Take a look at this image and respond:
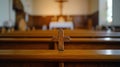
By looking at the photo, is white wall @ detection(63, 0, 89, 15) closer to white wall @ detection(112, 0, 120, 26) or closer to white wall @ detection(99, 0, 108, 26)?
white wall @ detection(99, 0, 108, 26)

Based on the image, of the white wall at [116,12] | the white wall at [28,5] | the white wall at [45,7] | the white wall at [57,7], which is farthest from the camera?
the white wall at [45,7]

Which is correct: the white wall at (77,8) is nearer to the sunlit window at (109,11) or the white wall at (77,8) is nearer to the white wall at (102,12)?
the white wall at (102,12)

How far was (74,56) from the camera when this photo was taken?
1.17m

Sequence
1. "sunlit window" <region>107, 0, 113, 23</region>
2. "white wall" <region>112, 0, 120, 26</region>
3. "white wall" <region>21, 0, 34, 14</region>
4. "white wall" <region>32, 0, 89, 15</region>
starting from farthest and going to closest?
"white wall" <region>32, 0, 89, 15</region> < "white wall" <region>21, 0, 34, 14</region> < "sunlit window" <region>107, 0, 113, 23</region> < "white wall" <region>112, 0, 120, 26</region>

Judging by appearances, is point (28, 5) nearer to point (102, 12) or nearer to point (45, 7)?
point (45, 7)

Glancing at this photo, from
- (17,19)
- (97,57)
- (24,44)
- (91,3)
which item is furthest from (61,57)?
(91,3)

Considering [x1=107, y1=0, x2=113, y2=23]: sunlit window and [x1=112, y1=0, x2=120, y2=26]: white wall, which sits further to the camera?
[x1=107, y1=0, x2=113, y2=23]: sunlit window

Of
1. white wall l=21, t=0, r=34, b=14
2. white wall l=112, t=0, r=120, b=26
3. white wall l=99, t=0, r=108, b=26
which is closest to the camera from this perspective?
white wall l=112, t=0, r=120, b=26

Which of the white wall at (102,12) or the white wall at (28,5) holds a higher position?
the white wall at (28,5)

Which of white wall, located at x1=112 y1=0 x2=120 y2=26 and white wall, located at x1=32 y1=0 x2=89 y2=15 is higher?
white wall, located at x1=32 y1=0 x2=89 y2=15

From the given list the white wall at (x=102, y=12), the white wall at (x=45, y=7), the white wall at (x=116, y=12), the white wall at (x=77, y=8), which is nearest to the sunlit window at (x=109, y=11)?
the white wall at (x=102, y=12)

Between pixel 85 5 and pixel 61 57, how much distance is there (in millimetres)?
9944

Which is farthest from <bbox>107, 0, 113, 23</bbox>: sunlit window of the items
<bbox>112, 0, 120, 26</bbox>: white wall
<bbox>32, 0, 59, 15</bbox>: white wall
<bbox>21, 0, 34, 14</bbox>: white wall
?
<bbox>21, 0, 34, 14</bbox>: white wall

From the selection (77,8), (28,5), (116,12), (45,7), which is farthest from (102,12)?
(28,5)
